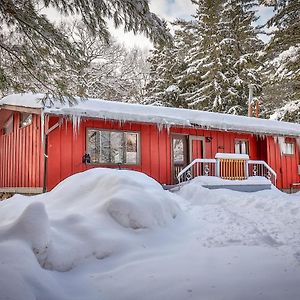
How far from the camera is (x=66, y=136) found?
10305mm

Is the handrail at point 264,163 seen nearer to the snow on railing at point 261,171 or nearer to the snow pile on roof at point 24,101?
the snow on railing at point 261,171

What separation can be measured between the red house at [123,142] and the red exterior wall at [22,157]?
30 mm

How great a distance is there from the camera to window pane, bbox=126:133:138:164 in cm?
1142

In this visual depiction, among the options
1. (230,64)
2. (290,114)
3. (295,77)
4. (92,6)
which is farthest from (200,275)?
(230,64)

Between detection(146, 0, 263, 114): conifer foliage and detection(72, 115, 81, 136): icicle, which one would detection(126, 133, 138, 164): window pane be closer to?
detection(72, 115, 81, 136): icicle

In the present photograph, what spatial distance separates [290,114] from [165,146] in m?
6.22

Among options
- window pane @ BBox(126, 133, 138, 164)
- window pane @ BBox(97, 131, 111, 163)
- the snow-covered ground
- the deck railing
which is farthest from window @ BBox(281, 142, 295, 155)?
the snow-covered ground

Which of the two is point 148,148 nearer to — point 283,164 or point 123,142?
point 123,142

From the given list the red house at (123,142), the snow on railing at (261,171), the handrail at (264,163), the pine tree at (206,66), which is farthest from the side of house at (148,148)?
the pine tree at (206,66)

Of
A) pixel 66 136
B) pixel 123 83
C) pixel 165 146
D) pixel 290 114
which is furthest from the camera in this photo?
pixel 123 83

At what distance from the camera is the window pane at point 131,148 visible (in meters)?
11.4

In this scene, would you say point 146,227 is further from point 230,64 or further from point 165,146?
point 230,64

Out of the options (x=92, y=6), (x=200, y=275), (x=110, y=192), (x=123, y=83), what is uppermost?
(x=123, y=83)

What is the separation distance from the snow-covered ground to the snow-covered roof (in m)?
3.44
